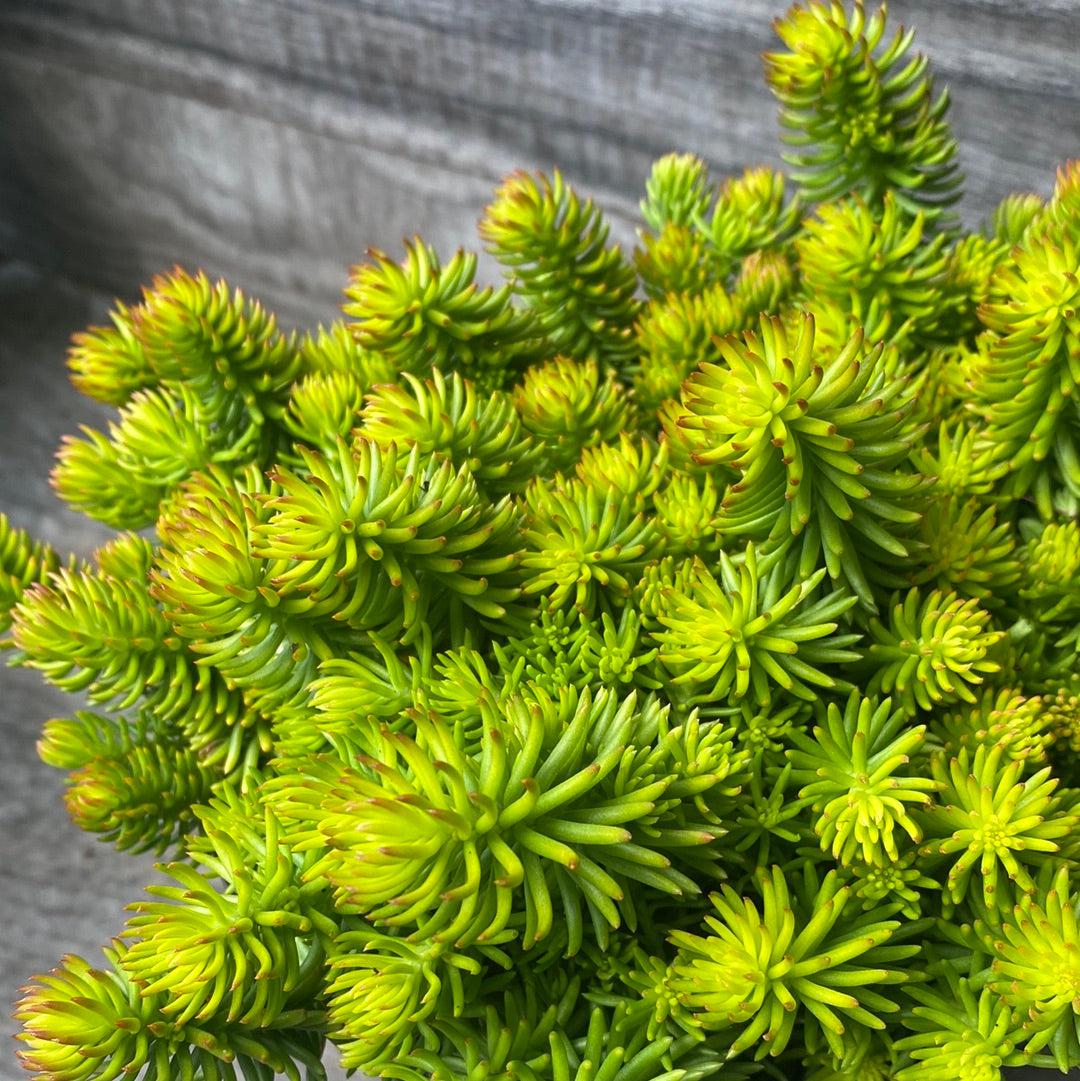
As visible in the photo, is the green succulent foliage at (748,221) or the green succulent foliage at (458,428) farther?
the green succulent foliage at (748,221)

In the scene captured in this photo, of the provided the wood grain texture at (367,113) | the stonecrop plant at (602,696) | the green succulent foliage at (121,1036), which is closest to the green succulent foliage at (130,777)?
Result: the stonecrop plant at (602,696)

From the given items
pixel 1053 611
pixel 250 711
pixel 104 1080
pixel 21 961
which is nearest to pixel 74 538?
pixel 21 961

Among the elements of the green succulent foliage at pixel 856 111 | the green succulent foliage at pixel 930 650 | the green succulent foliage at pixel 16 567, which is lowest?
the green succulent foliage at pixel 16 567

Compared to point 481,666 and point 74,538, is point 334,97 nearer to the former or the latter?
Answer: point 74,538

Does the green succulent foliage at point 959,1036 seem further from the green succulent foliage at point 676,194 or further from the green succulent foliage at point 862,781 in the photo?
the green succulent foliage at point 676,194

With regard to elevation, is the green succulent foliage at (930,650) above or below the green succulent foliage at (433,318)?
below

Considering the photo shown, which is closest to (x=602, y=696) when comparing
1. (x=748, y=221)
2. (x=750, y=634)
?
(x=750, y=634)
